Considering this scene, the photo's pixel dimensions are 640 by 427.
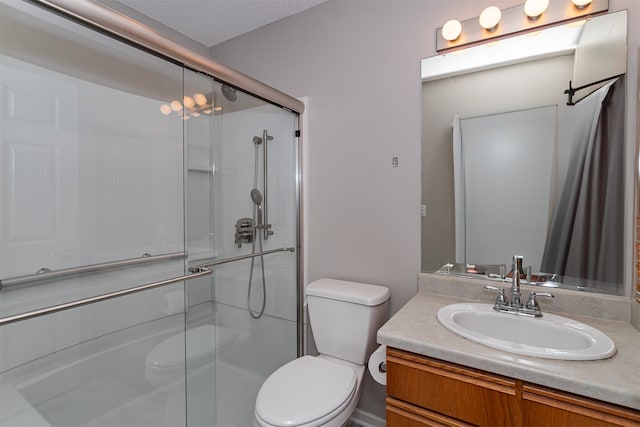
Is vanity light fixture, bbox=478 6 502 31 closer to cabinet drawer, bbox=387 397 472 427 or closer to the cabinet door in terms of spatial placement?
the cabinet door

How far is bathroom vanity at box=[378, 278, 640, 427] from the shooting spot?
0.82m

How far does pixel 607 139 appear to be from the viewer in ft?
4.07

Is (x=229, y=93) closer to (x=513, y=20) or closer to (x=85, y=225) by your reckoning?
(x=85, y=225)

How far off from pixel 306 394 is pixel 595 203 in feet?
4.57

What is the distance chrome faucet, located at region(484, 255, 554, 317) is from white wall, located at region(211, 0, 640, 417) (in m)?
0.42

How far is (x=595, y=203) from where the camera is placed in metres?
1.26

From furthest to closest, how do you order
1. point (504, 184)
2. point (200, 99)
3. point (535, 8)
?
1. point (200, 99)
2. point (504, 184)
3. point (535, 8)

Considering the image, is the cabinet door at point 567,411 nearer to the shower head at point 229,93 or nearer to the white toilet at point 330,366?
the white toilet at point 330,366

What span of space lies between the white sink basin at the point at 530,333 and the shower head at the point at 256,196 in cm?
115

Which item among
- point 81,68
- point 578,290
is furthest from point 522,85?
point 81,68

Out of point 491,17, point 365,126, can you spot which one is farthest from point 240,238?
point 491,17

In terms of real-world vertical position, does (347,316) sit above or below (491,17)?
below

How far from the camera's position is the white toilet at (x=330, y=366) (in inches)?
47.1

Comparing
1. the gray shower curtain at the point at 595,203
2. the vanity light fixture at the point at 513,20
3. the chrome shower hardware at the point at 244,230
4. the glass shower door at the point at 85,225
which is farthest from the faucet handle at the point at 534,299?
the glass shower door at the point at 85,225
